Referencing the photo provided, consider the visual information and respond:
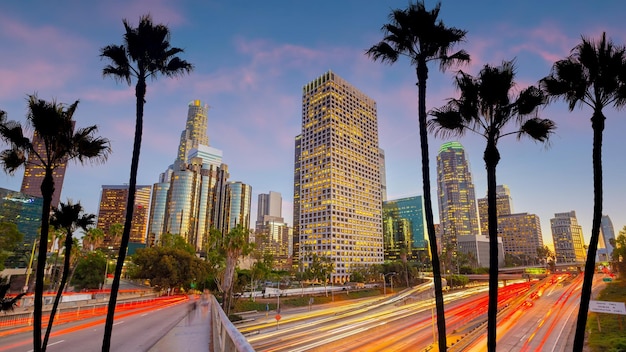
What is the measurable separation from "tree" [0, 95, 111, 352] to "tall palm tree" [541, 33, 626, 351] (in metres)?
18.0

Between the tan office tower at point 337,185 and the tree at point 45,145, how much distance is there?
15104cm

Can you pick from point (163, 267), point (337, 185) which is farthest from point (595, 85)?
point (337, 185)

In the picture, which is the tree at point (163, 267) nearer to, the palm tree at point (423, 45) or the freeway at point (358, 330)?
the freeway at point (358, 330)

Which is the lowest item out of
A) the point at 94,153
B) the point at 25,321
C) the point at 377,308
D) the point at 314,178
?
the point at 377,308

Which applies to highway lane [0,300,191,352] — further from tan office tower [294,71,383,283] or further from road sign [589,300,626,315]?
tan office tower [294,71,383,283]

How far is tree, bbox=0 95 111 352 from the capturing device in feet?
34.1

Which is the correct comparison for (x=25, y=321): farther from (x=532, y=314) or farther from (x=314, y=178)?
(x=314, y=178)

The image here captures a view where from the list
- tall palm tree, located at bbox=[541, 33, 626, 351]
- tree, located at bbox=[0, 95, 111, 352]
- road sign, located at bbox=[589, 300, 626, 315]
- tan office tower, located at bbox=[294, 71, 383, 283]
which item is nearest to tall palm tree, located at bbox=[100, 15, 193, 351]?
tree, located at bbox=[0, 95, 111, 352]

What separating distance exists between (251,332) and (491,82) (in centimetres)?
3990

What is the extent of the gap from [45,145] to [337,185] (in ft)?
537

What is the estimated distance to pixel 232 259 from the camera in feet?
146

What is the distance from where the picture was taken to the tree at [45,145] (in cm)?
1039

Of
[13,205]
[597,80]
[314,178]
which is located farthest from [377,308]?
[13,205]

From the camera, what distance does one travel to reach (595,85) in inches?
443
